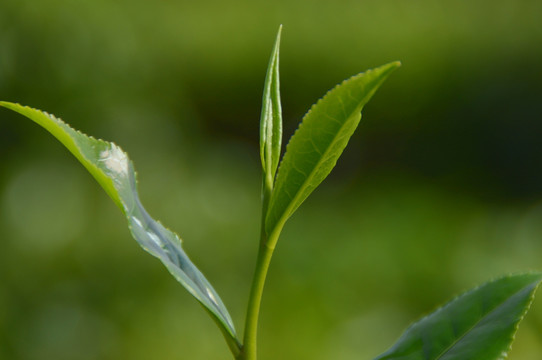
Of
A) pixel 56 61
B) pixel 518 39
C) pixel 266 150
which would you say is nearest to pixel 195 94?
pixel 56 61

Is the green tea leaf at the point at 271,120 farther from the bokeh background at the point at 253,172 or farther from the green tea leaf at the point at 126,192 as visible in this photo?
the bokeh background at the point at 253,172

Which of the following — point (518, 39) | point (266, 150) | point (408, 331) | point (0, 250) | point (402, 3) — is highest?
point (402, 3)

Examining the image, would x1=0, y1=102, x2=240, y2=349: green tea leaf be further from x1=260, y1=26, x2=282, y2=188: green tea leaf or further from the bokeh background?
the bokeh background

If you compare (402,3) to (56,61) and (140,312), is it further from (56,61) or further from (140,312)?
(140,312)

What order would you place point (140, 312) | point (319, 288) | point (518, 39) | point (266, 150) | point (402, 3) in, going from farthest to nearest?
point (402, 3) < point (518, 39) < point (319, 288) < point (140, 312) < point (266, 150)

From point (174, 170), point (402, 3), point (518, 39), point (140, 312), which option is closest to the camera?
point (140, 312)

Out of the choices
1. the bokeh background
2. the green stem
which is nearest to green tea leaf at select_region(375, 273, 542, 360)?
the green stem

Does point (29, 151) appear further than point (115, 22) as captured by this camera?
No

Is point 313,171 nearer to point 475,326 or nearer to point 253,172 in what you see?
point 475,326
